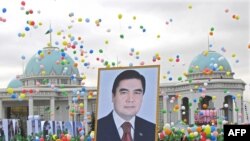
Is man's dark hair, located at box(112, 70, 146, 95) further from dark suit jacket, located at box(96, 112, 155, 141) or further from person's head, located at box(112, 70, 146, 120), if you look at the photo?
dark suit jacket, located at box(96, 112, 155, 141)

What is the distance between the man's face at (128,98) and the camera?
6867 mm

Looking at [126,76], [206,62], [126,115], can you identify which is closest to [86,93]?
[206,62]

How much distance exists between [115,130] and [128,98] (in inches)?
17.5

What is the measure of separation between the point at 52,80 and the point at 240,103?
24.9 m

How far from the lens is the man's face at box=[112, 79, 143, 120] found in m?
6.87

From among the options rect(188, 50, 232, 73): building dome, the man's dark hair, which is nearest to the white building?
rect(188, 50, 232, 73): building dome

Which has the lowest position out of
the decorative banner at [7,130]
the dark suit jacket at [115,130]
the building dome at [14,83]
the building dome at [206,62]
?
the decorative banner at [7,130]

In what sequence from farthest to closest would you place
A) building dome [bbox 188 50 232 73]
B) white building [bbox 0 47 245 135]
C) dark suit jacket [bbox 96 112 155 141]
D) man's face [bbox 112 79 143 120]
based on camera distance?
building dome [bbox 188 50 232 73], white building [bbox 0 47 245 135], man's face [bbox 112 79 143 120], dark suit jacket [bbox 96 112 155 141]

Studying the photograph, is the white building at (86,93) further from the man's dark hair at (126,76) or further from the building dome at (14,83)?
the man's dark hair at (126,76)

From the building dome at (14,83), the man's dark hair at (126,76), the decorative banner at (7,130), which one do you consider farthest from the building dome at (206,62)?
the man's dark hair at (126,76)

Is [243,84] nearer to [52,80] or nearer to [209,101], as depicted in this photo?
[209,101]

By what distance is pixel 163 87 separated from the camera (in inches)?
2667

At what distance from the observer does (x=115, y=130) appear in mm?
6953

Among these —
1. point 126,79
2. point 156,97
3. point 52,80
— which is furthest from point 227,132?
point 52,80
